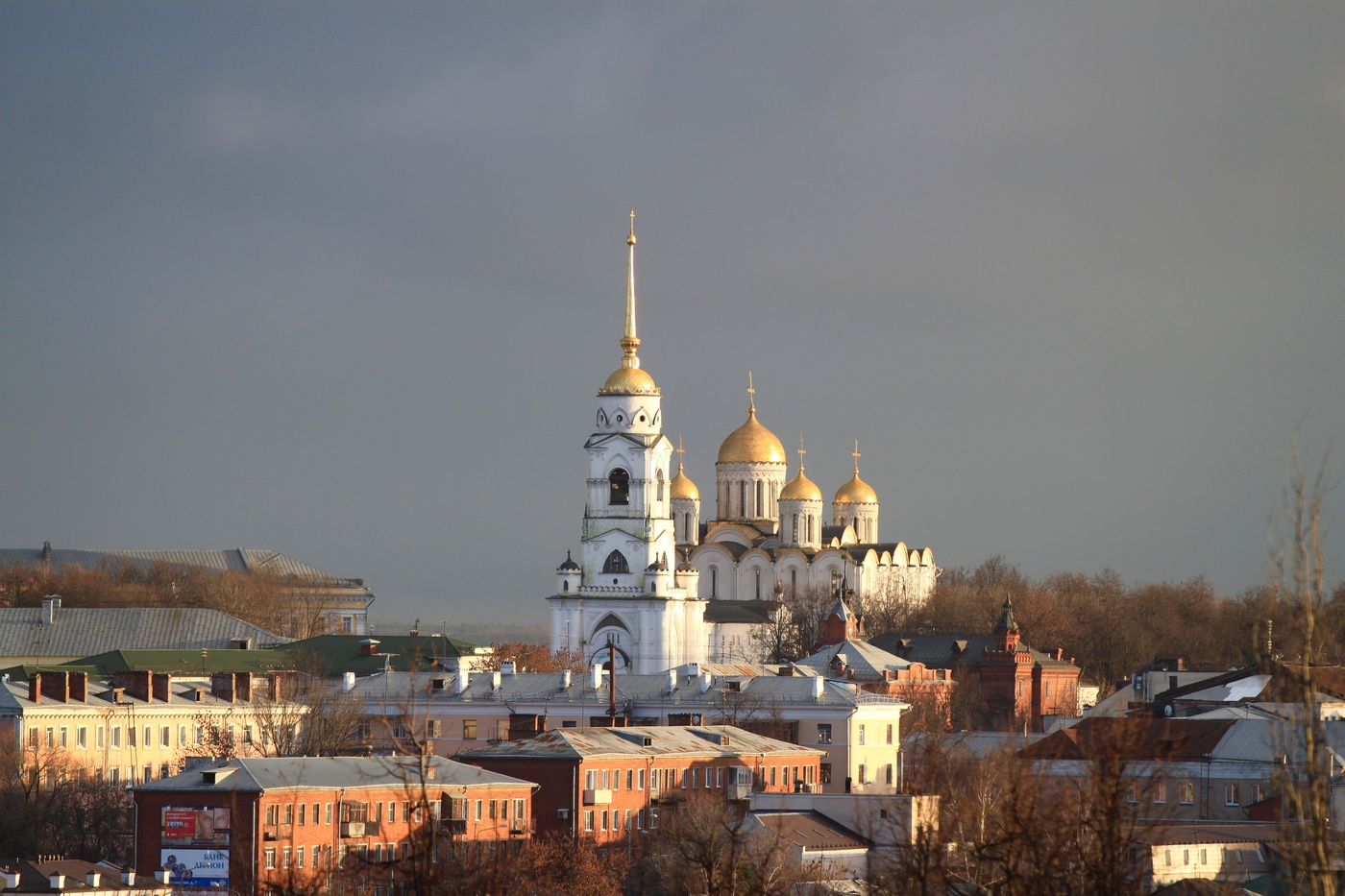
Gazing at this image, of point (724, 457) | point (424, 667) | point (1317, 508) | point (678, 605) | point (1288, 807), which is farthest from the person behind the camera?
point (724, 457)

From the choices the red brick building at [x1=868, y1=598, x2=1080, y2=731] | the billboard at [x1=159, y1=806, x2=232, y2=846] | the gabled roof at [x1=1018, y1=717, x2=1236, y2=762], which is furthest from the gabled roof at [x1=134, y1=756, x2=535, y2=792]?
the red brick building at [x1=868, y1=598, x2=1080, y2=731]

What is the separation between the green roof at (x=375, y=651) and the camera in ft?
267

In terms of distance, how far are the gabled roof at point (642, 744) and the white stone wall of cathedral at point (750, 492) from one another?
205ft

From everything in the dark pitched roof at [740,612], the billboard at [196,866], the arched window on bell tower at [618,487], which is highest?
the arched window on bell tower at [618,487]

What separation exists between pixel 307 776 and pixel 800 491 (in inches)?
2996

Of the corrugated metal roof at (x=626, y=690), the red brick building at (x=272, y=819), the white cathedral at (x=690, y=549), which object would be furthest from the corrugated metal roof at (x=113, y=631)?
the red brick building at (x=272, y=819)

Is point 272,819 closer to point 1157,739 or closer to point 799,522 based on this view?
point 1157,739

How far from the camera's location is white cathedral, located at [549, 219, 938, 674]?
322 feet

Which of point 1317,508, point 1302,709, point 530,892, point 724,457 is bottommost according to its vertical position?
point 530,892

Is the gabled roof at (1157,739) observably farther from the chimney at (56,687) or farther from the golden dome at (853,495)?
the golden dome at (853,495)

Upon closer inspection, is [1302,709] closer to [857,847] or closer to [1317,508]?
[1317,508]

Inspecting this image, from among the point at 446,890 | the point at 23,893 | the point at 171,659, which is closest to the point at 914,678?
the point at 171,659

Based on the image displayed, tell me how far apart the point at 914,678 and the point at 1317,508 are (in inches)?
2553

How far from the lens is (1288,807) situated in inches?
794
